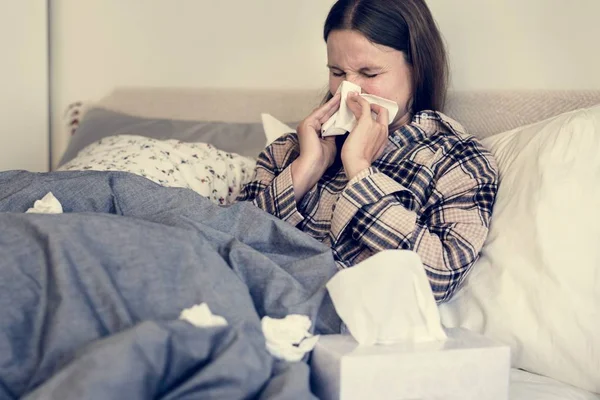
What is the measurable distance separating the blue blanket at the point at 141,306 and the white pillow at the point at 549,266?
0.28 meters

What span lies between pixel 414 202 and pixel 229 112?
841 mm

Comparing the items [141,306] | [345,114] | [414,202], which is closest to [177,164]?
[345,114]

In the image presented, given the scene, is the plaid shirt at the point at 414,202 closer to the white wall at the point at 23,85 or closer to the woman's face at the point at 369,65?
the woman's face at the point at 369,65

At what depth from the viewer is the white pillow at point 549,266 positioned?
1058 mm

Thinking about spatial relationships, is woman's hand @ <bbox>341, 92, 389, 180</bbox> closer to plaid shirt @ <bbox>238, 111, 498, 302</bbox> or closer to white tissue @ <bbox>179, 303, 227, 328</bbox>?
plaid shirt @ <bbox>238, 111, 498, 302</bbox>

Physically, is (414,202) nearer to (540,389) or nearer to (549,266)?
(549,266)

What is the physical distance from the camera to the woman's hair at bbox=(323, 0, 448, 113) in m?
1.43

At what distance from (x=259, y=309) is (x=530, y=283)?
426 mm

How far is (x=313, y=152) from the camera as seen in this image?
1427mm

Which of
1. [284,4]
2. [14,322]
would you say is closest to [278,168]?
[284,4]

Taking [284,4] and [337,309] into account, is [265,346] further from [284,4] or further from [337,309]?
[284,4]

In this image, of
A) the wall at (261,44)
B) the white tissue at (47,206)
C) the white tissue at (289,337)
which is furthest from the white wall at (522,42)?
the white tissue at (47,206)

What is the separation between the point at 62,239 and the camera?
2.89 feet

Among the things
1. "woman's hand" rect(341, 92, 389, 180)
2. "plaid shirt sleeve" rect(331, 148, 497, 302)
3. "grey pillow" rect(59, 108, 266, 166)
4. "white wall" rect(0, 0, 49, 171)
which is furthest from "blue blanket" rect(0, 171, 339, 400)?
"white wall" rect(0, 0, 49, 171)
